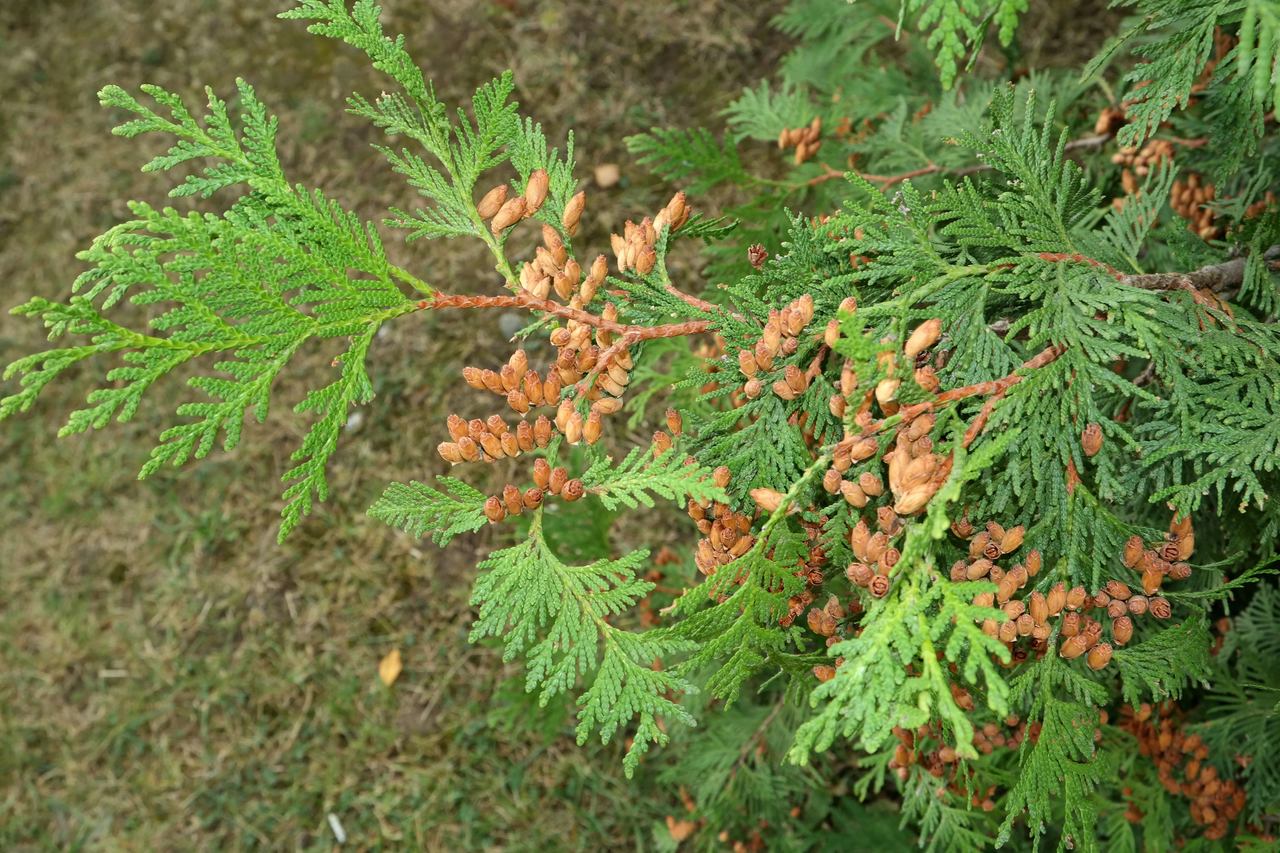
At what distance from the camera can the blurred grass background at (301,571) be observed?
133 inches

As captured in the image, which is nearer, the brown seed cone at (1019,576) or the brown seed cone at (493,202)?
the brown seed cone at (1019,576)

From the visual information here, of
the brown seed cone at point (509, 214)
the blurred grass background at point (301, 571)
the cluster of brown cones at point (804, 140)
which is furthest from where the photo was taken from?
the blurred grass background at point (301, 571)

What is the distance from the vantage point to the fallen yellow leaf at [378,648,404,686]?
3478 millimetres

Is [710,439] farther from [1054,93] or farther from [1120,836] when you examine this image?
[1054,93]

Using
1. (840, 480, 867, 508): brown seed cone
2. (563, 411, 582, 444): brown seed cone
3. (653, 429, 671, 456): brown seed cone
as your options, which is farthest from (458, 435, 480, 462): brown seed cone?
(840, 480, 867, 508): brown seed cone

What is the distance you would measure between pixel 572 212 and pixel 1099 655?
1022 mm

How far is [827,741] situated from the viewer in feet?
3.59

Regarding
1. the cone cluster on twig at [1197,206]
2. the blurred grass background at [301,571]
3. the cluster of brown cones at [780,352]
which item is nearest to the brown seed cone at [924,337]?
the cluster of brown cones at [780,352]

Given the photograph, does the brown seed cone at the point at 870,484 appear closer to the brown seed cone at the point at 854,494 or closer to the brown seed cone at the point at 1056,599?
the brown seed cone at the point at 854,494

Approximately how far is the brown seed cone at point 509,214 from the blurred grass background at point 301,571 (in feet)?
6.92

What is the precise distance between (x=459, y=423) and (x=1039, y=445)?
84 centimetres

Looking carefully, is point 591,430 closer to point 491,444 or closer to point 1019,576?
point 491,444

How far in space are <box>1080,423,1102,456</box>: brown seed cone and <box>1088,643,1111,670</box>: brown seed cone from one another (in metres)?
0.28

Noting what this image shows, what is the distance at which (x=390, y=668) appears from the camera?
3482 mm
